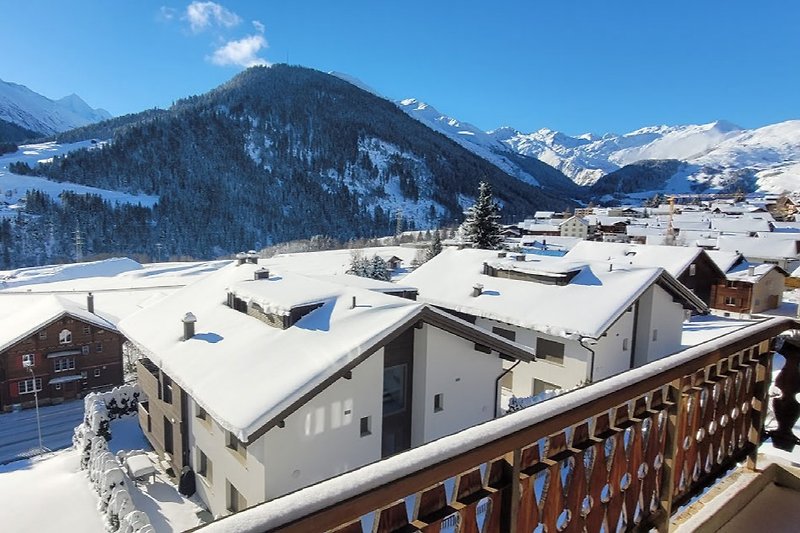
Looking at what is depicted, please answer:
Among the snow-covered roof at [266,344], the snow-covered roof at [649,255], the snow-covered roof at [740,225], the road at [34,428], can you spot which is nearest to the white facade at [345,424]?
the snow-covered roof at [266,344]

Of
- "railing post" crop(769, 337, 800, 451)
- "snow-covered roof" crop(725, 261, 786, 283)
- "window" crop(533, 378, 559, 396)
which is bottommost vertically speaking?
"window" crop(533, 378, 559, 396)

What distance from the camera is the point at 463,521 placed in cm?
153

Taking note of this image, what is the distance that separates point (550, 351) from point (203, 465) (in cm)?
1200

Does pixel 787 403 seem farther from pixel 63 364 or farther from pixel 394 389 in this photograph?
pixel 63 364

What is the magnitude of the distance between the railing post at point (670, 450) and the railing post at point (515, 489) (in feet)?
4.23

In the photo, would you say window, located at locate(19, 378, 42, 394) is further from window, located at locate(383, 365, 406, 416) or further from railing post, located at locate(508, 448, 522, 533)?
railing post, located at locate(508, 448, 522, 533)

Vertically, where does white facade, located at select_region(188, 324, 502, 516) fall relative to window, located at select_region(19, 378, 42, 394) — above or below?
above

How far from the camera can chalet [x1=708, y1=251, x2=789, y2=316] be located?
98.2 feet

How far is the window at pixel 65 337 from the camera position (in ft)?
87.4

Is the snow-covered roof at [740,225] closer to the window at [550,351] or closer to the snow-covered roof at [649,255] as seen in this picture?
the snow-covered roof at [649,255]

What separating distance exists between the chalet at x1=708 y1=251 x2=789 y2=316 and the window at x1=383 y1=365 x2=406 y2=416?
26.4 metres

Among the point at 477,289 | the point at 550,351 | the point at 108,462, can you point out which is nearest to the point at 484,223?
the point at 477,289

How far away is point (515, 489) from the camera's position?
161 cm

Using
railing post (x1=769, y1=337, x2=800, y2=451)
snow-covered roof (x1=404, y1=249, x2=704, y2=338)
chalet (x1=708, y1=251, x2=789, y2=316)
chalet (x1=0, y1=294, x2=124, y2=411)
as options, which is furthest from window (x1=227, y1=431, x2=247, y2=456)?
chalet (x1=708, y1=251, x2=789, y2=316)
